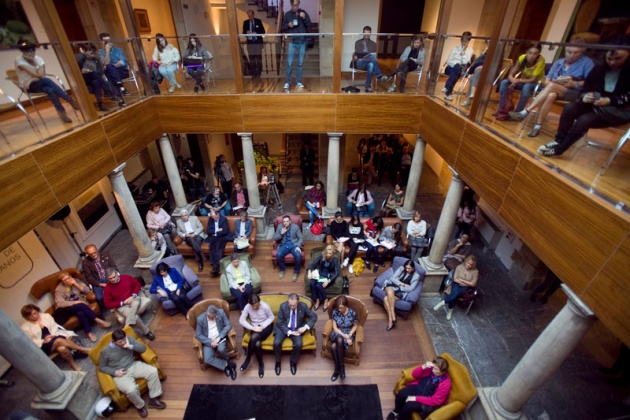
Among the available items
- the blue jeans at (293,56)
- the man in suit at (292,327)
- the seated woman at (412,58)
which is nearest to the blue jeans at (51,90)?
the blue jeans at (293,56)

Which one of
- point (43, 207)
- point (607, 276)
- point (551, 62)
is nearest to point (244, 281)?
point (43, 207)

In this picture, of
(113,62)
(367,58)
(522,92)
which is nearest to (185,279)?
(113,62)

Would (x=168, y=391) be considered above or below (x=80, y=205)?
below

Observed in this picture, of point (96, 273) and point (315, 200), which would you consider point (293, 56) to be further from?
point (96, 273)

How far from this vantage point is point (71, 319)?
5695 mm

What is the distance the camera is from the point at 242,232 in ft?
25.2

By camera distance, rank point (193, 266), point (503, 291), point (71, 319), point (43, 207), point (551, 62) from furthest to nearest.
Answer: point (193, 266) < point (503, 291) < point (71, 319) < point (43, 207) < point (551, 62)

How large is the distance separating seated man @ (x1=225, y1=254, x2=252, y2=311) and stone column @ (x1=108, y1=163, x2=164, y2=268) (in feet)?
6.57

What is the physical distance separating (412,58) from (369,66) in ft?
3.06

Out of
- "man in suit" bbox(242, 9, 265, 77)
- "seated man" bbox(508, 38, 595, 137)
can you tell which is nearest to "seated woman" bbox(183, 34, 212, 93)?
"man in suit" bbox(242, 9, 265, 77)

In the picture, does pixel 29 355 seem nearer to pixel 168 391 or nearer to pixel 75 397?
pixel 75 397

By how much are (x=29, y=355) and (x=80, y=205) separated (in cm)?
488

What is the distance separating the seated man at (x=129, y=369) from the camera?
449 cm

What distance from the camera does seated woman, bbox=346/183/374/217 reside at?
28.6 ft
